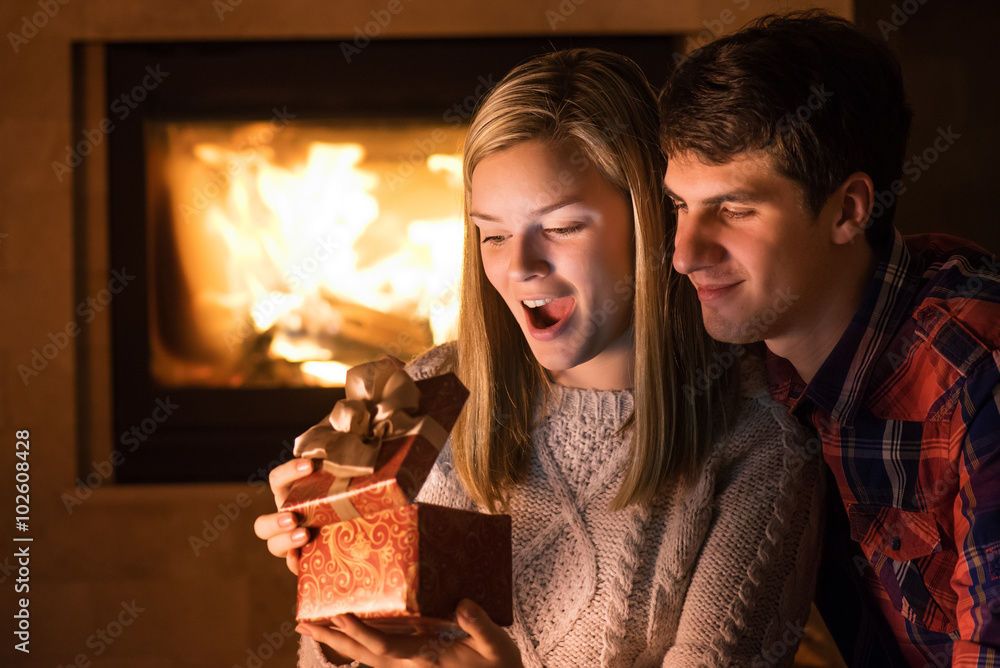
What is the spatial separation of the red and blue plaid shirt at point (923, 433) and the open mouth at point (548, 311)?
1.02ft

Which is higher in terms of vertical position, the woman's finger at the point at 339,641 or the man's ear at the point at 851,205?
the man's ear at the point at 851,205

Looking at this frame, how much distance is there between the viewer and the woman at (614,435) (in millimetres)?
1025

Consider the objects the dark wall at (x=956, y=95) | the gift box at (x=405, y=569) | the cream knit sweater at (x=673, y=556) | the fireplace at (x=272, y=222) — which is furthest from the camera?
the fireplace at (x=272, y=222)

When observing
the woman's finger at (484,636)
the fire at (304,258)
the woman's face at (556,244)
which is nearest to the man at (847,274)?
the woman's face at (556,244)

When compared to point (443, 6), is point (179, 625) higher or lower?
lower

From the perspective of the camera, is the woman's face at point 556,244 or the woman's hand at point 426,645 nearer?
the woman's hand at point 426,645

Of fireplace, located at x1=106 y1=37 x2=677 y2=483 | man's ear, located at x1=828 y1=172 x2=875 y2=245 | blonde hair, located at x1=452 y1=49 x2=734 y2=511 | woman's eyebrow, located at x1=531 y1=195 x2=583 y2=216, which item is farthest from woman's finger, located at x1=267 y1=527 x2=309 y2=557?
fireplace, located at x1=106 y1=37 x2=677 y2=483

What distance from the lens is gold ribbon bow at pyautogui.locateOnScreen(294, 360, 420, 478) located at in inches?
32.0

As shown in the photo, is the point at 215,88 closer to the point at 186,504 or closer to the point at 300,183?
the point at 300,183

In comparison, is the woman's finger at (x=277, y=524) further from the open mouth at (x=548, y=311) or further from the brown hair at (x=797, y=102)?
the brown hair at (x=797, y=102)

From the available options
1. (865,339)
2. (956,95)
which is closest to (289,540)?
(865,339)

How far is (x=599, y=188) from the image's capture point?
1056 mm

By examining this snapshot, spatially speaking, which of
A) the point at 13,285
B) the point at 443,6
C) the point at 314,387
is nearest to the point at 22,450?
the point at 13,285

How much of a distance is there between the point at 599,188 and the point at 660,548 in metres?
0.46
